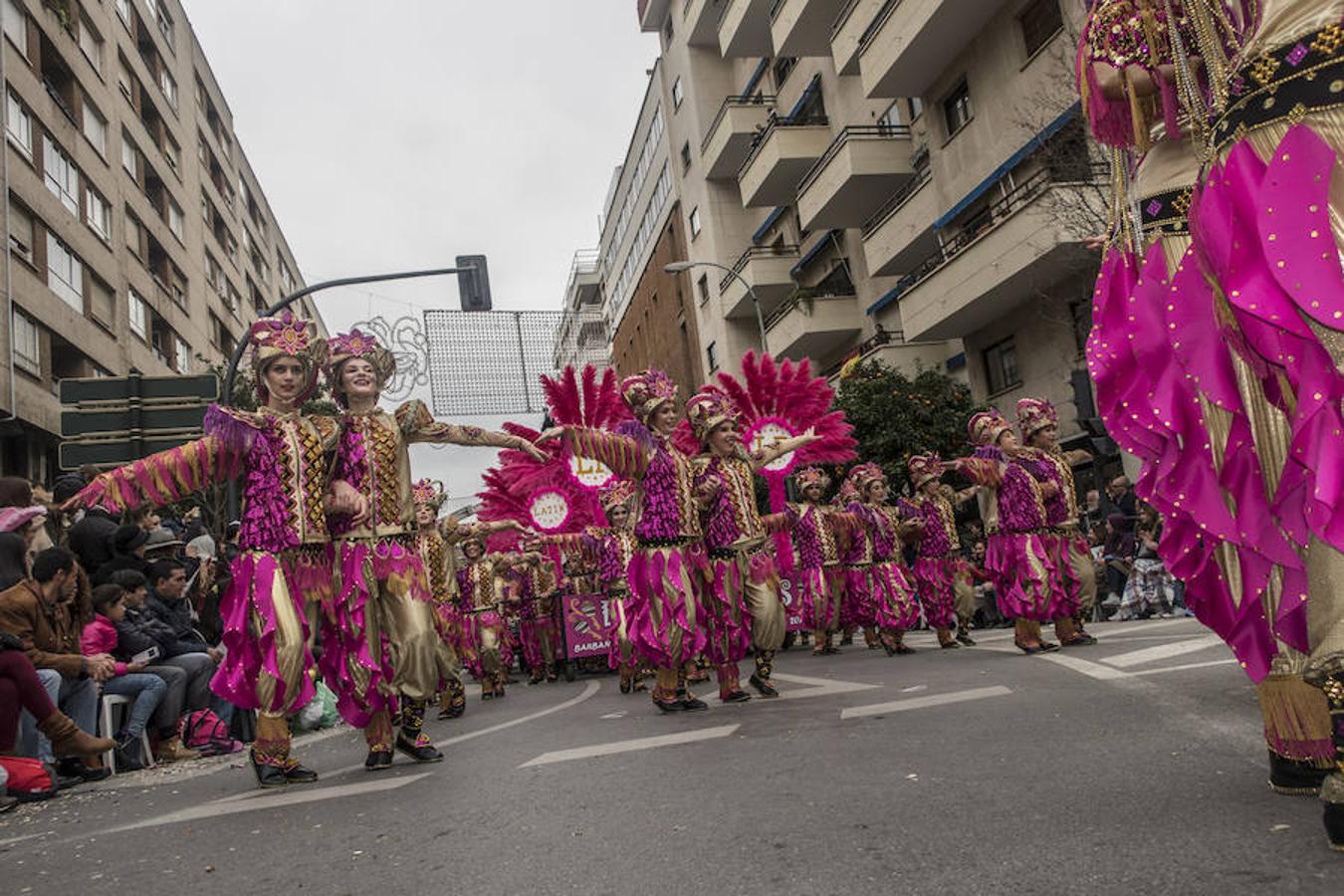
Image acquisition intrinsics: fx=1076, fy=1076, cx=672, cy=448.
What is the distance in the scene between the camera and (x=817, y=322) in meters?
26.4

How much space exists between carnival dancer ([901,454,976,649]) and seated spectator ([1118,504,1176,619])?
197 centimetres

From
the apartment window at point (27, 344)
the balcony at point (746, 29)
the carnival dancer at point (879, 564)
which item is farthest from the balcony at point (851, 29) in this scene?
the apartment window at point (27, 344)

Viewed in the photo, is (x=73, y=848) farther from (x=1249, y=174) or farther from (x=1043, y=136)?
(x=1043, y=136)

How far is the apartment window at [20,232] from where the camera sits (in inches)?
797

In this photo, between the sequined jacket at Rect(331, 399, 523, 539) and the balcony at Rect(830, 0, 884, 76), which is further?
the balcony at Rect(830, 0, 884, 76)

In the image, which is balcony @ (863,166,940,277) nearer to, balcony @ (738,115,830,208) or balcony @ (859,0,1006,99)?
balcony @ (859,0,1006,99)

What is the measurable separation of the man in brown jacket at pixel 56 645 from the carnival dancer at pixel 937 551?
7.29 m

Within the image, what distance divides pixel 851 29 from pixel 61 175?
1716 cm

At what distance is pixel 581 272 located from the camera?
67312 millimetres

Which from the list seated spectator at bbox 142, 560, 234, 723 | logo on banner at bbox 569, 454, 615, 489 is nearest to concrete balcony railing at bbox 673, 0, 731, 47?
logo on banner at bbox 569, 454, 615, 489

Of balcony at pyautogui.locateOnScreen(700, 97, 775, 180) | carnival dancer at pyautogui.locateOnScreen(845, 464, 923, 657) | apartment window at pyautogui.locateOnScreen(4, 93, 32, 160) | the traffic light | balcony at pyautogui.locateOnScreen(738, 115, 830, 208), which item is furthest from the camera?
balcony at pyautogui.locateOnScreen(700, 97, 775, 180)

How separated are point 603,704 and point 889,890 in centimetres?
589

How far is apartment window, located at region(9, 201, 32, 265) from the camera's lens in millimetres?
20234

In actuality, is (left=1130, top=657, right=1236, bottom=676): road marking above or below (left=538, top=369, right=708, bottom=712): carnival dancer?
below
